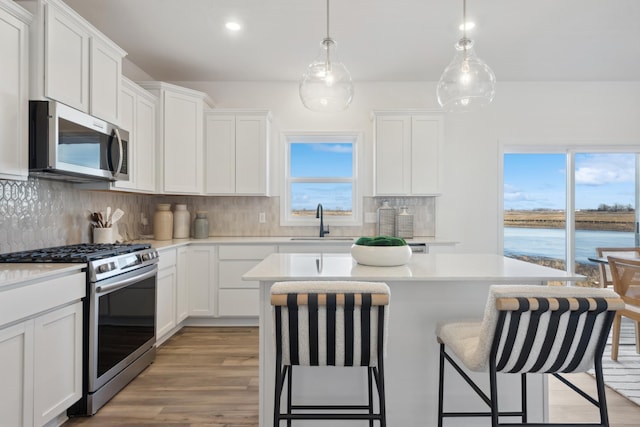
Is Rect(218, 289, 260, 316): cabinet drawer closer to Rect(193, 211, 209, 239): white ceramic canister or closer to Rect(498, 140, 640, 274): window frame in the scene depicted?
Rect(193, 211, 209, 239): white ceramic canister

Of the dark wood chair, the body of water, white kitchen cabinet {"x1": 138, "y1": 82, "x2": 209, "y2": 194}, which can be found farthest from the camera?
the body of water

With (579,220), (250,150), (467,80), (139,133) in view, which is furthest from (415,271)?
(579,220)

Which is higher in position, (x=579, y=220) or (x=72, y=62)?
(x=72, y=62)

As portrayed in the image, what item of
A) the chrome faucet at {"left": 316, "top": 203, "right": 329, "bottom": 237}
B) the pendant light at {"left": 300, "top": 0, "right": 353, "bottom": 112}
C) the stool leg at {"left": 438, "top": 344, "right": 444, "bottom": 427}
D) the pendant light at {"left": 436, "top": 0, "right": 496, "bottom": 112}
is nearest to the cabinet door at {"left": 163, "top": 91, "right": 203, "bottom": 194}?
the chrome faucet at {"left": 316, "top": 203, "right": 329, "bottom": 237}

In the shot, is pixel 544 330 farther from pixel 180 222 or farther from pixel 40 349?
pixel 180 222

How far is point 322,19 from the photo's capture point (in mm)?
2908

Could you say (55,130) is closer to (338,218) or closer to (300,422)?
(300,422)

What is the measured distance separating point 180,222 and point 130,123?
1.19 metres

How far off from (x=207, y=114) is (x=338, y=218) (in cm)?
190

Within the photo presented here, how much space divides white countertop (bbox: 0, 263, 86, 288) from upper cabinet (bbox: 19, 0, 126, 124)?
3.14 feet

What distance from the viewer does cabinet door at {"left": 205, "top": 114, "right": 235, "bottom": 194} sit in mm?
3945

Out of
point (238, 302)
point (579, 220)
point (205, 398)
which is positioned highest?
point (579, 220)

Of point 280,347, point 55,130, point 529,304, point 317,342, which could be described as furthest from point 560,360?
point 55,130

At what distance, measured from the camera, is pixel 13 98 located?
1.91 metres
